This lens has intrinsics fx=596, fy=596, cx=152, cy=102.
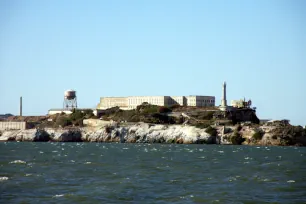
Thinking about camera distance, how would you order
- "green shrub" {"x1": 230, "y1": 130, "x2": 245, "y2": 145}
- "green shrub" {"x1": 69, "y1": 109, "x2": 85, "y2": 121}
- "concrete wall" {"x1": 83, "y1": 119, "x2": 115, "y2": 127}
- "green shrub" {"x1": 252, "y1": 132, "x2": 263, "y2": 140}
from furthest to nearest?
1. "green shrub" {"x1": 69, "y1": 109, "x2": 85, "y2": 121}
2. "concrete wall" {"x1": 83, "y1": 119, "x2": 115, "y2": 127}
3. "green shrub" {"x1": 230, "y1": 130, "x2": 245, "y2": 145}
4. "green shrub" {"x1": 252, "y1": 132, "x2": 263, "y2": 140}

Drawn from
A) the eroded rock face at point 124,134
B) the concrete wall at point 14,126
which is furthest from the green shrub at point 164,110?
the concrete wall at point 14,126

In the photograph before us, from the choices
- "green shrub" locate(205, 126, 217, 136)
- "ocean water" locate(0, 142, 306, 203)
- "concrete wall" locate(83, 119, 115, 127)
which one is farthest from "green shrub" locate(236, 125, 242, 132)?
"ocean water" locate(0, 142, 306, 203)

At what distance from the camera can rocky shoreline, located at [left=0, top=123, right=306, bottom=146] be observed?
440ft

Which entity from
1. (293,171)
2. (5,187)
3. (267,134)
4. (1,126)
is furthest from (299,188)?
(1,126)

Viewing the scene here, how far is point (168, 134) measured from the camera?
144 meters

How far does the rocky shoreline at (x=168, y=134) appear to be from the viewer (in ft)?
440

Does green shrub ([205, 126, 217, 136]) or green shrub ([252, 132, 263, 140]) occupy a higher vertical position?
green shrub ([205, 126, 217, 136])

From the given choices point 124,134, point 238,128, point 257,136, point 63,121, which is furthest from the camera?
point 63,121

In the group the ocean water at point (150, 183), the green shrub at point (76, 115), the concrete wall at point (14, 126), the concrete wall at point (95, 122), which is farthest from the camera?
the concrete wall at point (14, 126)

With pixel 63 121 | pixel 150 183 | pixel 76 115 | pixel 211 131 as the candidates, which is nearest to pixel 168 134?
pixel 211 131

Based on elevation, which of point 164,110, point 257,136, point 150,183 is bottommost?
point 150,183

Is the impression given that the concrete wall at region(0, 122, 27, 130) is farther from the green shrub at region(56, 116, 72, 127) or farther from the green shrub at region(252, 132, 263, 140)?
the green shrub at region(252, 132, 263, 140)

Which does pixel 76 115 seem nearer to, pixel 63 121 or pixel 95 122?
pixel 63 121

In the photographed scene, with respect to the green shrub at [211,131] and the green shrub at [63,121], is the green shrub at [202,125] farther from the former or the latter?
the green shrub at [63,121]
